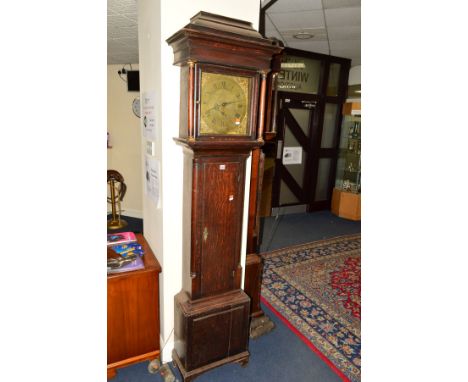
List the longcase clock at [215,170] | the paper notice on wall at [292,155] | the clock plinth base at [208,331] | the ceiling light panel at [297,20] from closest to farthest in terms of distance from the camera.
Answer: the longcase clock at [215,170], the clock plinth base at [208,331], the ceiling light panel at [297,20], the paper notice on wall at [292,155]

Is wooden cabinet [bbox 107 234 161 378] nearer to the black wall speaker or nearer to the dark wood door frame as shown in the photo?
the black wall speaker

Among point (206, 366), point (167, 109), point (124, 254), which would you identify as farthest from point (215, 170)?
point (206, 366)

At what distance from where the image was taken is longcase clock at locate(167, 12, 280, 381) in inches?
60.2

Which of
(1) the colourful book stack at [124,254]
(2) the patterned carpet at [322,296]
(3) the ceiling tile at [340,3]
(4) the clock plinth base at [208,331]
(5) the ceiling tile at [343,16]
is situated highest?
(5) the ceiling tile at [343,16]

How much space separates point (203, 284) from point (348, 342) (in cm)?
138

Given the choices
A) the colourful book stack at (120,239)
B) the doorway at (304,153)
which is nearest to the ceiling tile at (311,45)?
the doorway at (304,153)

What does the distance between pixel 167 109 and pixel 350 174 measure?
4544mm

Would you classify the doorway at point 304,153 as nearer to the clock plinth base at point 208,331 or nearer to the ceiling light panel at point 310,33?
the ceiling light panel at point 310,33

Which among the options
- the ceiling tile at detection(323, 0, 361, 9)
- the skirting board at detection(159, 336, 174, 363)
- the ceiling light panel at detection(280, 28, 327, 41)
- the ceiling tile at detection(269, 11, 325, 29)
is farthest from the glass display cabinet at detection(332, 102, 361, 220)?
the skirting board at detection(159, 336, 174, 363)

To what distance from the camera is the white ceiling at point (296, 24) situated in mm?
2713
